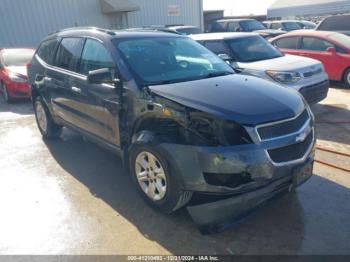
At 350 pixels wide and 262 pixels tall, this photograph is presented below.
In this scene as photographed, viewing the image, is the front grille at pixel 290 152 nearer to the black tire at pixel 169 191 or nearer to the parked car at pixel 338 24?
the black tire at pixel 169 191

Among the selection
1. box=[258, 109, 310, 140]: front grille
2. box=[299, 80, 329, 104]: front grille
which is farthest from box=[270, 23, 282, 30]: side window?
box=[258, 109, 310, 140]: front grille

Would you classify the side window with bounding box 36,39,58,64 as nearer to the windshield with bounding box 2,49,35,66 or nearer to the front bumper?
the front bumper

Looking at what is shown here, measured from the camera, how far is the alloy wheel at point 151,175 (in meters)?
3.15

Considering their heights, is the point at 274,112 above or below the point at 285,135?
above

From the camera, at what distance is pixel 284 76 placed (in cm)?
600

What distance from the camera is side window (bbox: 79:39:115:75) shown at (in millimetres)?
3792

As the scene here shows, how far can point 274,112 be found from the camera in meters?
2.91

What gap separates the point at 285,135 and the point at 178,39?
7.10 feet

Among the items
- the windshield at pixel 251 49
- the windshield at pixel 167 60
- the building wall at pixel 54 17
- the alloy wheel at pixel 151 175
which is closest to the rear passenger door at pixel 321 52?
the windshield at pixel 251 49

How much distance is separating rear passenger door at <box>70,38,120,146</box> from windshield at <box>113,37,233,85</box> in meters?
0.27

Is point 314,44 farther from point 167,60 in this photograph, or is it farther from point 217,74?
point 167,60

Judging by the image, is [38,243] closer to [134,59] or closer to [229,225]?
[229,225]

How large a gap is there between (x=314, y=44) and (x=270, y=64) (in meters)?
3.38

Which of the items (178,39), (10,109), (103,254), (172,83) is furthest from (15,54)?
(103,254)
